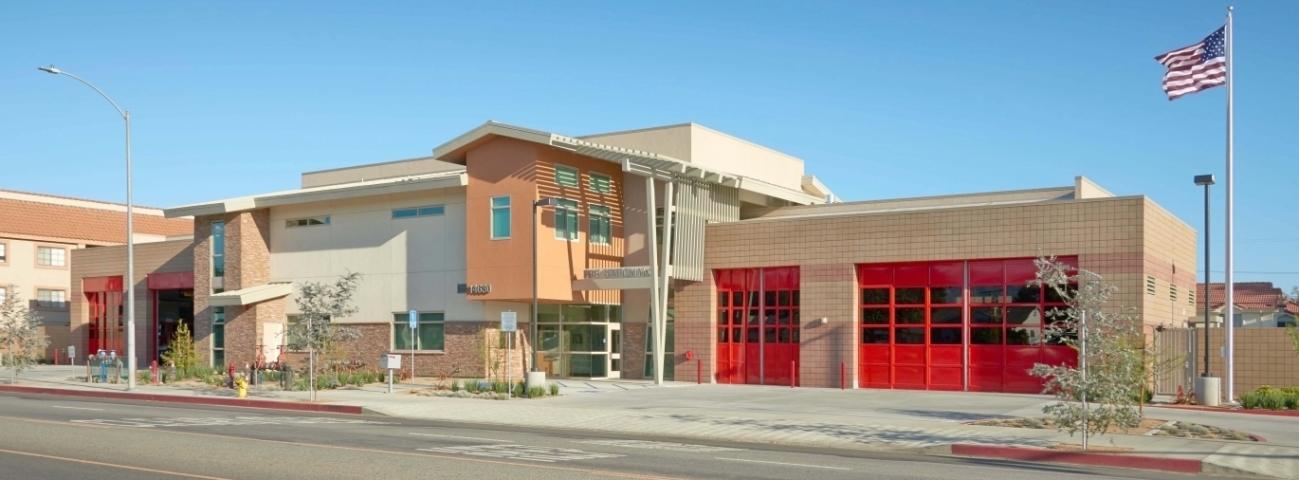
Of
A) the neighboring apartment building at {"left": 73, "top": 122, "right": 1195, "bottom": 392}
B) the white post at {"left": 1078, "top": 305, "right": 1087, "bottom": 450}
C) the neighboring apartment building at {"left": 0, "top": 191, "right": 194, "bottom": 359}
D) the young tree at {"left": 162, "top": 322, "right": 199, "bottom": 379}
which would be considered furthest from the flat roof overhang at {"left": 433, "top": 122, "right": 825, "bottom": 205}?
the neighboring apartment building at {"left": 0, "top": 191, "right": 194, "bottom": 359}

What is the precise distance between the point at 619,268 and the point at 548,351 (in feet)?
15.6

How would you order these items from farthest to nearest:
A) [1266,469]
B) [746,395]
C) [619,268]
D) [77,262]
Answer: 1. [77,262]
2. [619,268]
3. [746,395]
4. [1266,469]

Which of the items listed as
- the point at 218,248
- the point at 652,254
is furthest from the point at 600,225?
the point at 218,248

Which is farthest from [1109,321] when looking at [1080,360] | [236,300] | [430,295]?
[236,300]

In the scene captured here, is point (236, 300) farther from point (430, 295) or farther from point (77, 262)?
point (77, 262)

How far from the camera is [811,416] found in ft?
83.0

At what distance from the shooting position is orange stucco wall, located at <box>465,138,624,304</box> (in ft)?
122

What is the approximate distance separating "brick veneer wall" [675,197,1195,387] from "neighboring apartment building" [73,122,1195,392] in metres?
0.06

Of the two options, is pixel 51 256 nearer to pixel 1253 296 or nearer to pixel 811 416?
pixel 811 416

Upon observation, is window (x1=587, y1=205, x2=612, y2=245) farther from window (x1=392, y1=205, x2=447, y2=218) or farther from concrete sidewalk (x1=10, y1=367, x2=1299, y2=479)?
window (x1=392, y1=205, x2=447, y2=218)

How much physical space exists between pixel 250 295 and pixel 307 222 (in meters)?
3.49

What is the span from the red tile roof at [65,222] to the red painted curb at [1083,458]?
58291mm

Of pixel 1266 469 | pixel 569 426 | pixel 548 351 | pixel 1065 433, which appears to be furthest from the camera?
pixel 548 351

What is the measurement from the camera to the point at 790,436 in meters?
21.0
